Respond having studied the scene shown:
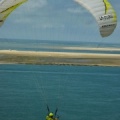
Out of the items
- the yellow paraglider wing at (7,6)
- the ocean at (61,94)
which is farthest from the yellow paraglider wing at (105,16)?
the ocean at (61,94)

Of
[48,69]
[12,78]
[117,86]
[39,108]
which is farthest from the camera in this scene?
[48,69]

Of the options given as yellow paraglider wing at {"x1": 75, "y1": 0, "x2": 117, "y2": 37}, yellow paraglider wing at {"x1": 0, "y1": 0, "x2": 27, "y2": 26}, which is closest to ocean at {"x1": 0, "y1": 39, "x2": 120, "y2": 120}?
yellow paraglider wing at {"x1": 0, "y1": 0, "x2": 27, "y2": 26}

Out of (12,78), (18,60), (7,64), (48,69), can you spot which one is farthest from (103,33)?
(18,60)

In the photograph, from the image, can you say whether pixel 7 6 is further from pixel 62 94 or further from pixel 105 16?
pixel 62 94

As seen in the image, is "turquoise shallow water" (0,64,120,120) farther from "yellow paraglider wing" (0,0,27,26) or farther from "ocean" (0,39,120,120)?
"yellow paraglider wing" (0,0,27,26)

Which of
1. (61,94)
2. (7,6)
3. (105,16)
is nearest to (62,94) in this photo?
(61,94)

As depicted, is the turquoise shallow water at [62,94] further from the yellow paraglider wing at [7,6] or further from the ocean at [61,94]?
the yellow paraglider wing at [7,6]

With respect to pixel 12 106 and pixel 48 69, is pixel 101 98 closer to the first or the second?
pixel 12 106
